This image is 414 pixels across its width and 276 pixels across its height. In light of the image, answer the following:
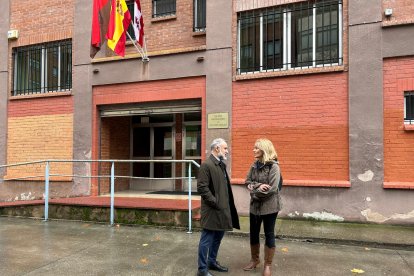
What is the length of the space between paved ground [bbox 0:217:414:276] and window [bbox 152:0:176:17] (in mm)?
5701

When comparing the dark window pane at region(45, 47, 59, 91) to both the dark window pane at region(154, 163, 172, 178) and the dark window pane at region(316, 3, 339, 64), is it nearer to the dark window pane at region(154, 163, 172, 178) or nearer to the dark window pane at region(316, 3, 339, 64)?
the dark window pane at region(154, 163, 172, 178)

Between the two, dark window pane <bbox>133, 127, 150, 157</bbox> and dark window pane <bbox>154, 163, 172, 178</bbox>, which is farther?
dark window pane <bbox>133, 127, 150, 157</bbox>

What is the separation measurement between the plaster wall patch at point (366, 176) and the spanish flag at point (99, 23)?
6.19 m

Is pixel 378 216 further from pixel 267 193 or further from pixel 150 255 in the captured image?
pixel 150 255

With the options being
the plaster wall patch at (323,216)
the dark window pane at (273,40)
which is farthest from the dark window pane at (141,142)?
the plaster wall patch at (323,216)

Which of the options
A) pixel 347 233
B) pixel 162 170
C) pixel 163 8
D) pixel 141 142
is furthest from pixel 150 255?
pixel 163 8

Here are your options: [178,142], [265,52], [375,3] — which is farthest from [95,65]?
[375,3]

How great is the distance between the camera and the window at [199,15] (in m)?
9.20

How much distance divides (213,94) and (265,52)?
148 centimetres

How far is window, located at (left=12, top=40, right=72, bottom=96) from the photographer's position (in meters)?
10.4

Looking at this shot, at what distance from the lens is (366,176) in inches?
277

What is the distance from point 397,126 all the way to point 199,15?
5.27 meters

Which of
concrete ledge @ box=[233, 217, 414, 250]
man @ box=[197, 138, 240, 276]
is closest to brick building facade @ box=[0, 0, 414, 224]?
concrete ledge @ box=[233, 217, 414, 250]

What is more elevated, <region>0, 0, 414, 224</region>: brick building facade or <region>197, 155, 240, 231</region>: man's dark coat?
<region>0, 0, 414, 224</region>: brick building facade
